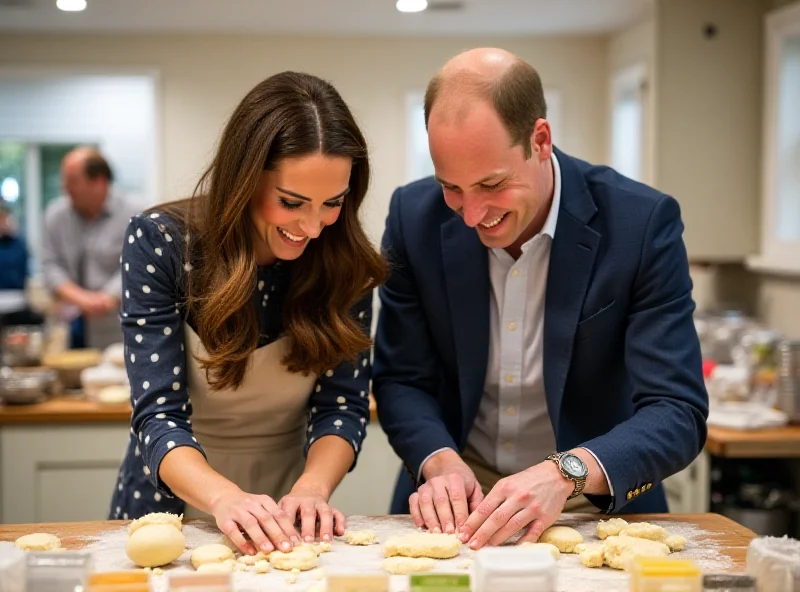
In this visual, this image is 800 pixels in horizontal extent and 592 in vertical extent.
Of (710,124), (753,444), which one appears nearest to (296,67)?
(710,124)

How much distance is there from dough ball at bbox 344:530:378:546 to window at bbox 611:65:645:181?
4.49 m

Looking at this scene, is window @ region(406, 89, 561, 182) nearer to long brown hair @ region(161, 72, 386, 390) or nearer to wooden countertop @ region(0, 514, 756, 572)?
long brown hair @ region(161, 72, 386, 390)

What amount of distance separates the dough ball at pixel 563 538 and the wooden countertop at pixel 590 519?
0.13 metres

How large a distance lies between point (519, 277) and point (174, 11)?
5.11 meters

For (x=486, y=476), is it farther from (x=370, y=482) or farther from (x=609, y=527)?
(x=370, y=482)

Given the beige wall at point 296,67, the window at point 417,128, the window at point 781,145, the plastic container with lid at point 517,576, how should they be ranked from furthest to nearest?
the window at point 417,128 → the beige wall at point 296,67 → the window at point 781,145 → the plastic container with lid at point 517,576

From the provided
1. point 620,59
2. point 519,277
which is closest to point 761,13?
point 620,59

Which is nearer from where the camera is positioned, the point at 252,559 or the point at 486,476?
the point at 252,559

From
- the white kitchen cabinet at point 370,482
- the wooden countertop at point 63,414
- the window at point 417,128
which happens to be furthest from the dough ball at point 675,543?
the window at point 417,128

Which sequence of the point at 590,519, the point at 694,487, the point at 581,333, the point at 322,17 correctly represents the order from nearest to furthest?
the point at 590,519 → the point at 581,333 → the point at 694,487 → the point at 322,17

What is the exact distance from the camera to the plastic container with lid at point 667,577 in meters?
1.12

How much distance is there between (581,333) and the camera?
5.81 ft

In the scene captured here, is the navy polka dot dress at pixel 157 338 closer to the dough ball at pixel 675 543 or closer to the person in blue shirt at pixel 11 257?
the dough ball at pixel 675 543

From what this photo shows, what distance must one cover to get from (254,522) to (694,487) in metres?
2.21
